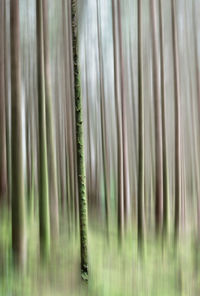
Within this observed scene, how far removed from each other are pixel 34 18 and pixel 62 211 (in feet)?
2.56

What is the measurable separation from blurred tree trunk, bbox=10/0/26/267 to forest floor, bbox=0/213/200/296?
0.04 meters

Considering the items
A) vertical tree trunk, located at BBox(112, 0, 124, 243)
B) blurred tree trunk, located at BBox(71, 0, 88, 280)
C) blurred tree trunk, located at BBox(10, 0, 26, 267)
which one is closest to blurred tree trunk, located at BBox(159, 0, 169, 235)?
vertical tree trunk, located at BBox(112, 0, 124, 243)

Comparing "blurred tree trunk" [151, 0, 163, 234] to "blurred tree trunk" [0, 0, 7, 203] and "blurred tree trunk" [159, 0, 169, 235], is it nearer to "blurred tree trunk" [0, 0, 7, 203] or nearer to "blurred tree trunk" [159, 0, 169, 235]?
"blurred tree trunk" [159, 0, 169, 235]

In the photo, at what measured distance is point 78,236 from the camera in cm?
122

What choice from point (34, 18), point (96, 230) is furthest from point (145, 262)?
point (34, 18)

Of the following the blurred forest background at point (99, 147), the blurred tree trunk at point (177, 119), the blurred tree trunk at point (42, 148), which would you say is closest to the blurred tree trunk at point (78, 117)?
the blurred forest background at point (99, 147)

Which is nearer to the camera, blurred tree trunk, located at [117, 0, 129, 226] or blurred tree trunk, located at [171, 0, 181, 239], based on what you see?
blurred tree trunk, located at [117, 0, 129, 226]

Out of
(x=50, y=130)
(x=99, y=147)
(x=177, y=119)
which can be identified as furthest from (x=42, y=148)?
(x=177, y=119)

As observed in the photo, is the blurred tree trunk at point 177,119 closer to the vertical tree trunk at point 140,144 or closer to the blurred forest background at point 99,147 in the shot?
the blurred forest background at point 99,147

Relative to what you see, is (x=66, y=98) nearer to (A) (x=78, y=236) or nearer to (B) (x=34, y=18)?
(B) (x=34, y=18)

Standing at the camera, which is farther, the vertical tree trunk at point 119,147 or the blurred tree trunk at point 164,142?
the blurred tree trunk at point 164,142

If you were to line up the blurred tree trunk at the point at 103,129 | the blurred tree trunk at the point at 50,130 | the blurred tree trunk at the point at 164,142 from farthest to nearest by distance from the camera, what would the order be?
the blurred tree trunk at the point at 164,142 → the blurred tree trunk at the point at 103,129 → the blurred tree trunk at the point at 50,130

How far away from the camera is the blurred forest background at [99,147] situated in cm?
115

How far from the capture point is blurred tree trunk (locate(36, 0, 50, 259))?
1.16m
